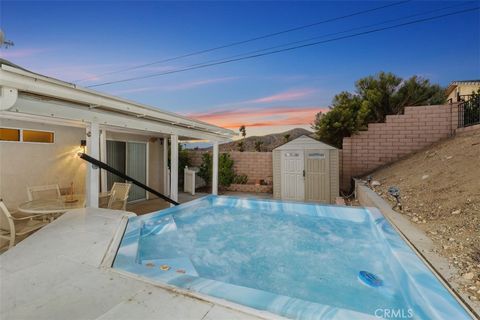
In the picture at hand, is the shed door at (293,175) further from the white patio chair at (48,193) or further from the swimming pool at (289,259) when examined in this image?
the white patio chair at (48,193)

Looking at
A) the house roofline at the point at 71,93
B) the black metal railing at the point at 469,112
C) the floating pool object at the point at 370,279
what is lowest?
the floating pool object at the point at 370,279

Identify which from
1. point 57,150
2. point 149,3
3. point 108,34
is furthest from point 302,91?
point 57,150

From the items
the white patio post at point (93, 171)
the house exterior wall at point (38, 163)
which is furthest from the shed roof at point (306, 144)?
the house exterior wall at point (38, 163)

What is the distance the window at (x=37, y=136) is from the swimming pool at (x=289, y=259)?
4.32 meters

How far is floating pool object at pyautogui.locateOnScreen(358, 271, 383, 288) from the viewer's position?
3117mm

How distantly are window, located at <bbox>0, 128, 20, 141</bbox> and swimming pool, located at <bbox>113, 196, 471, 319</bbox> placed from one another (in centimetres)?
438

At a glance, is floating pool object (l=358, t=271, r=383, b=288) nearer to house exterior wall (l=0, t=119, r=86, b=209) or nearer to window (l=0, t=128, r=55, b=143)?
house exterior wall (l=0, t=119, r=86, b=209)

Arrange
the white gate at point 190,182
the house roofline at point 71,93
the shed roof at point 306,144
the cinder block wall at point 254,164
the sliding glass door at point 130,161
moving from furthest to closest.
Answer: the cinder block wall at point 254,164 → the white gate at point 190,182 → the shed roof at point 306,144 → the sliding glass door at point 130,161 → the house roofline at point 71,93

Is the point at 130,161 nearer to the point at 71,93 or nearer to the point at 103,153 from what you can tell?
the point at 103,153

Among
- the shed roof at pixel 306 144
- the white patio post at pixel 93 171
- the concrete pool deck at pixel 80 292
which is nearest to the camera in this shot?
the concrete pool deck at pixel 80 292

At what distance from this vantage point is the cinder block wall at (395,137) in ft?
28.6

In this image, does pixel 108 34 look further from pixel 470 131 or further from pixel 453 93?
pixel 453 93

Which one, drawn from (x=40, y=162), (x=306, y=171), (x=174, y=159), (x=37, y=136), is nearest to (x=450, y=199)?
(x=306, y=171)

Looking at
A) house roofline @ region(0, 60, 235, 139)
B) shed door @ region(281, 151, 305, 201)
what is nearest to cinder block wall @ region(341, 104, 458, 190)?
shed door @ region(281, 151, 305, 201)
